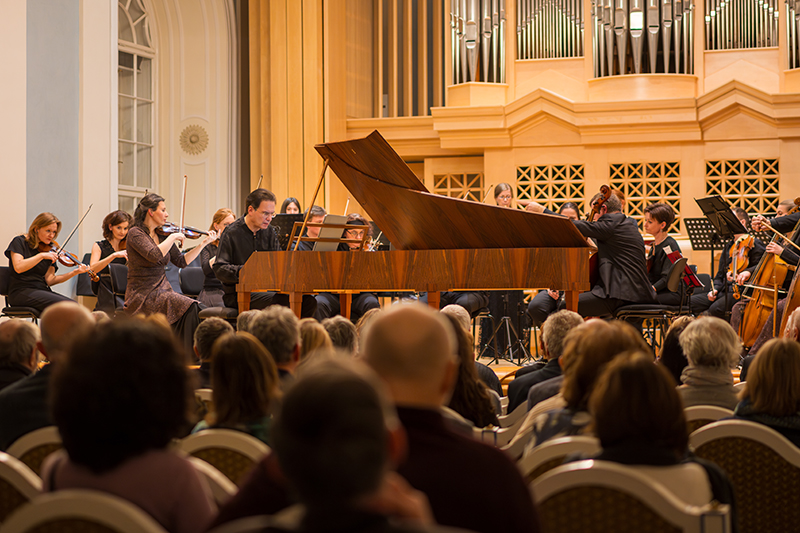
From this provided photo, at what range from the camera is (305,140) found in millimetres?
9727

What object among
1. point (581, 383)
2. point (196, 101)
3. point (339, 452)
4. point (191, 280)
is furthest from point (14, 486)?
point (196, 101)

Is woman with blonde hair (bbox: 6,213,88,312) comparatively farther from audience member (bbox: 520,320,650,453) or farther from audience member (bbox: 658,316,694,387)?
audience member (bbox: 520,320,650,453)

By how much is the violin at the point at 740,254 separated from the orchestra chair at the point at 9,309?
5.48m

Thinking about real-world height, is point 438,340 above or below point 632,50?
below

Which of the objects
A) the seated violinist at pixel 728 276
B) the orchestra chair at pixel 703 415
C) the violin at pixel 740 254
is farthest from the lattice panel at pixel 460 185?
the orchestra chair at pixel 703 415

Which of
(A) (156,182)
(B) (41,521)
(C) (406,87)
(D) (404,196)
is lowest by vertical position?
(B) (41,521)

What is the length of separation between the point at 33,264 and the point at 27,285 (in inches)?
8.6

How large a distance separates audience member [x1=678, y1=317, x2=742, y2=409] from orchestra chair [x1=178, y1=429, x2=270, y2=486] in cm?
144

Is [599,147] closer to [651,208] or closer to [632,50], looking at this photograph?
[632,50]

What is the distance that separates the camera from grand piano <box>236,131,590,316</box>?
15.7 ft

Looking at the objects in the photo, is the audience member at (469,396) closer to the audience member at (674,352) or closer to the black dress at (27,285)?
the audience member at (674,352)

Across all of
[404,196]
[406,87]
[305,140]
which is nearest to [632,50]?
[406,87]

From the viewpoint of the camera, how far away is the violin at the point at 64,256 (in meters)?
6.68

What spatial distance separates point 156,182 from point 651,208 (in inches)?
229
